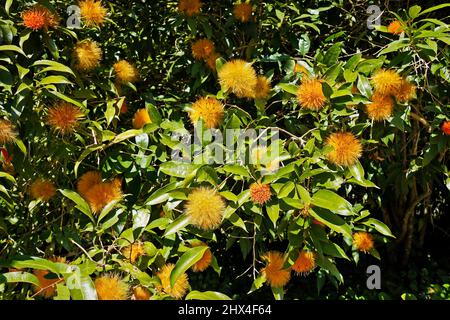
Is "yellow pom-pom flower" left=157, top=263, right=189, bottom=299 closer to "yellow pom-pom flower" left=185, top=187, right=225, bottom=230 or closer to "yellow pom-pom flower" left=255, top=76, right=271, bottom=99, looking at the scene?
"yellow pom-pom flower" left=185, top=187, right=225, bottom=230

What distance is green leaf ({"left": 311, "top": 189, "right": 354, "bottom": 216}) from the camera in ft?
3.22

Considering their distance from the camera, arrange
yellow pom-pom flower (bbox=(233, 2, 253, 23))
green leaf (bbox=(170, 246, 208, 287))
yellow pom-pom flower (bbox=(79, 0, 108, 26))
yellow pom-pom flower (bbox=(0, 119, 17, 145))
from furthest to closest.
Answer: yellow pom-pom flower (bbox=(233, 2, 253, 23)) < yellow pom-pom flower (bbox=(79, 0, 108, 26)) < yellow pom-pom flower (bbox=(0, 119, 17, 145)) < green leaf (bbox=(170, 246, 208, 287))

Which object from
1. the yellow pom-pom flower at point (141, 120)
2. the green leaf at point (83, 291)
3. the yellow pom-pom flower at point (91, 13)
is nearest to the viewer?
the green leaf at point (83, 291)

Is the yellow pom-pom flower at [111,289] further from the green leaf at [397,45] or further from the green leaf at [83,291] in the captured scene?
the green leaf at [397,45]

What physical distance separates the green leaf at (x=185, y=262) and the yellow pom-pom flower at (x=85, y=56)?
646 mm

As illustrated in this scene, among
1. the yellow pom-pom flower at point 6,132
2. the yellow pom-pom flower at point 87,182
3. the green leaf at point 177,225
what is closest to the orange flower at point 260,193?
the green leaf at point 177,225

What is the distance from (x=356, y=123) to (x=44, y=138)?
36.8 inches

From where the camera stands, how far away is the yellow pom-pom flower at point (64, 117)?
1.17m

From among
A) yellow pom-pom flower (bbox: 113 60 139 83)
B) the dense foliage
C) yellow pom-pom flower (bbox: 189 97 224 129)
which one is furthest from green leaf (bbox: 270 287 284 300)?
yellow pom-pom flower (bbox: 113 60 139 83)

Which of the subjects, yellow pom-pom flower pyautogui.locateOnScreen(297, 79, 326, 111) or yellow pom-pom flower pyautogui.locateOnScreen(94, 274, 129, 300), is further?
yellow pom-pom flower pyautogui.locateOnScreen(297, 79, 326, 111)

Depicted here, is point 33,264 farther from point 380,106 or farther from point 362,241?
point 362,241

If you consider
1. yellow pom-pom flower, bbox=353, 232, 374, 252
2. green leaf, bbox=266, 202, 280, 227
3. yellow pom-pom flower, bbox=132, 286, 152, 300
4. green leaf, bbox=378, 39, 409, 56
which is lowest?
yellow pom-pom flower, bbox=132, 286, 152, 300

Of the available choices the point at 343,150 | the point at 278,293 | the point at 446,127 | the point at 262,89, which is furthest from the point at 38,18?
the point at 446,127

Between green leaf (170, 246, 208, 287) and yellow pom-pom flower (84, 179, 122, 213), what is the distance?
11.9 inches
